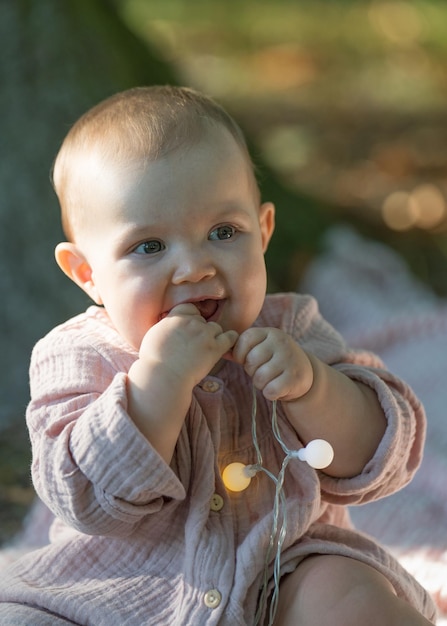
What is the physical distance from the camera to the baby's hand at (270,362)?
1.18 metres

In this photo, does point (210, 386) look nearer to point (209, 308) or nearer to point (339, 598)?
point (209, 308)

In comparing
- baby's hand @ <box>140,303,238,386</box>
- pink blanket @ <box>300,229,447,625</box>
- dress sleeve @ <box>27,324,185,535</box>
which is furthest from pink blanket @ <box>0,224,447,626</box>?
baby's hand @ <box>140,303,238,386</box>

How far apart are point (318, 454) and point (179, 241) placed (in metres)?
0.33

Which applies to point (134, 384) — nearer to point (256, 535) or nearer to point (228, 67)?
point (256, 535)

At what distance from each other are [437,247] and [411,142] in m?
1.25

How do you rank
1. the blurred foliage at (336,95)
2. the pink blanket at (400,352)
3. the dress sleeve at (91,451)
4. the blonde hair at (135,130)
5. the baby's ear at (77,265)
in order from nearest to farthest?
the dress sleeve at (91,451)
the blonde hair at (135,130)
the baby's ear at (77,265)
the pink blanket at (400,352)
the blurred foliage at (336,95)

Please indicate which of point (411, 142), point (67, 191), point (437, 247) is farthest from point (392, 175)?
point (67, 191)

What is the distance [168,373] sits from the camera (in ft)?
3.77

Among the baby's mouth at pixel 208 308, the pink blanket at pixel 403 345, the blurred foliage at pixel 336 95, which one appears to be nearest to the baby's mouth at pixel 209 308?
the baby's mouth at pixel 208 308

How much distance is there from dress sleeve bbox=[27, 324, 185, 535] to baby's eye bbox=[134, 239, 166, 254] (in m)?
0.16

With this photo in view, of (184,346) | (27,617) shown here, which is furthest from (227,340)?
(27,617)

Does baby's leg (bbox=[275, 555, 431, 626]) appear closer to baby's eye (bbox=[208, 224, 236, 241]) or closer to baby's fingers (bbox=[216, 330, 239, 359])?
baby's fingers (bbox=[216, 330, 239, 359])

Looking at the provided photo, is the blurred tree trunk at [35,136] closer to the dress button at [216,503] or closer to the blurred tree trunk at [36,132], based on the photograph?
the blurred tree trunk at [36,132]

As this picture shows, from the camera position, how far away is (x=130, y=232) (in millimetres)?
1195
